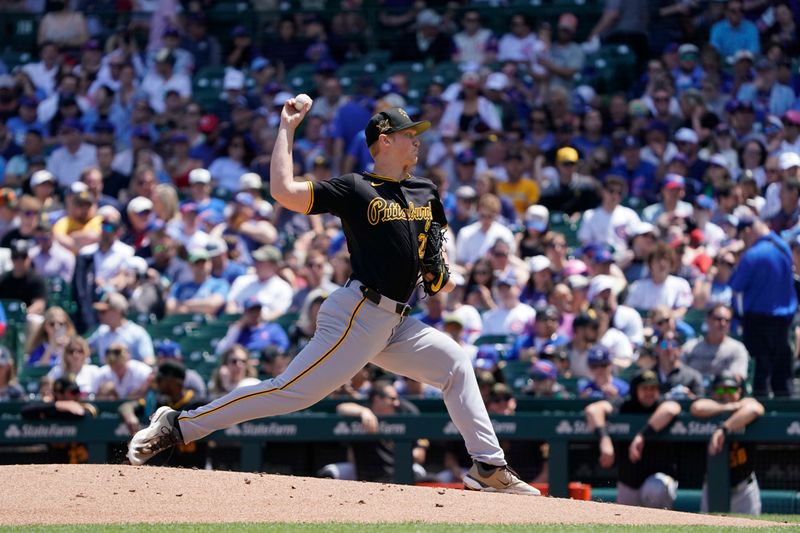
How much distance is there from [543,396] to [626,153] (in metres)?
4.07

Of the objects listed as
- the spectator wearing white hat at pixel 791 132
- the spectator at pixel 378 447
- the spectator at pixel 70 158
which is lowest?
the spectator at pixel 378 447

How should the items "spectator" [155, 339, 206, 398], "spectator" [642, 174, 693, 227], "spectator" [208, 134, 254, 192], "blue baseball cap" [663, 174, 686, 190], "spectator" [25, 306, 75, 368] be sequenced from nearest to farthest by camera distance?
"spectator" [155, 339, 206, 398], "spectator" [25, 306, 75, 368], "spectator" [642, 174, 693, 227], "blue baseball cap" [663, 174, 686, 190], "spectator" [208, 134, 254, 192]

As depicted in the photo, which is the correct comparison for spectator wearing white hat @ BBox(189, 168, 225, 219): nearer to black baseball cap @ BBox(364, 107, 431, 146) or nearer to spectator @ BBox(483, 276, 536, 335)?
spectator @ BBox(483, 276, 536, 335)

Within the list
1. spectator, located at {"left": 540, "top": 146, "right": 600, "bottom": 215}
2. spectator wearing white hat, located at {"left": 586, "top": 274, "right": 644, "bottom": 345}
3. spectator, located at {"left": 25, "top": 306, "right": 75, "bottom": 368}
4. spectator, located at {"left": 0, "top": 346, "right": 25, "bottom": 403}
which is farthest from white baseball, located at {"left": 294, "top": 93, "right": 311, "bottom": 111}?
spectator, located at {"left": 540, "top": 146, "right": 600, "bottom": 215}

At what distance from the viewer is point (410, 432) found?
33.6 ft

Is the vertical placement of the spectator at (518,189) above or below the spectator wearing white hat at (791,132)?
below

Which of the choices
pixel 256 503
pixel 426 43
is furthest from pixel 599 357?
pixel 426 43

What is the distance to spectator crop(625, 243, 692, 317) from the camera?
37.9ft

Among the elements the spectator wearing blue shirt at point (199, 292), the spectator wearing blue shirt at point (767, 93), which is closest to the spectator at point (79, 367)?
the spectator wearing blue shirt at point (199, 292)

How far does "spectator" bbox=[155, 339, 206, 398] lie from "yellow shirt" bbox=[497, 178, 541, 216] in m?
3.58

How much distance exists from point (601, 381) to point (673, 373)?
0.59 m

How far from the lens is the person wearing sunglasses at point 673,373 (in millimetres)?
10289

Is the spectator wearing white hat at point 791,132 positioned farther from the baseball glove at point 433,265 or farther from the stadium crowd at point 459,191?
the baseball glove at point 433,265

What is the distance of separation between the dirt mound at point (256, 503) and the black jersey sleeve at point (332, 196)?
4.41 ft
